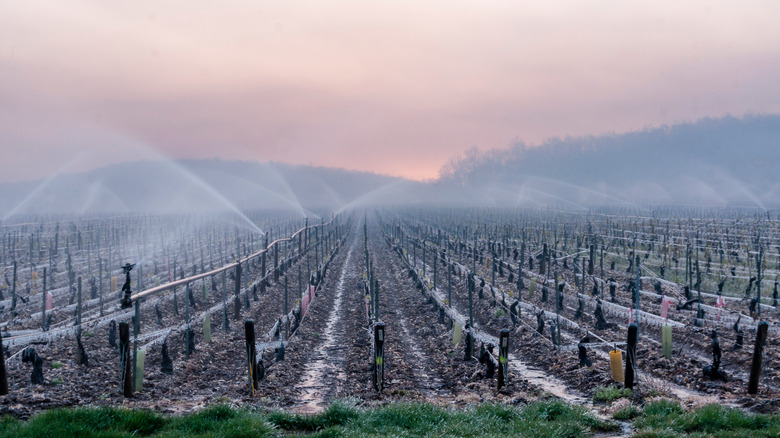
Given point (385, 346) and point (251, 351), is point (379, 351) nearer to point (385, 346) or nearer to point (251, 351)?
point (251, 351)

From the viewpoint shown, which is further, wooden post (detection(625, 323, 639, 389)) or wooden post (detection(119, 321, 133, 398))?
wooden post (detection(625, 323, 639, 389))

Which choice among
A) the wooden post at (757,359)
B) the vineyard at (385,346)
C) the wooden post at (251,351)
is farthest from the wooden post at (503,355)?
the wooden post at (251,351)

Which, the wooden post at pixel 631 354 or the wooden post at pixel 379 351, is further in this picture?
the wooden post at pixel 379 351

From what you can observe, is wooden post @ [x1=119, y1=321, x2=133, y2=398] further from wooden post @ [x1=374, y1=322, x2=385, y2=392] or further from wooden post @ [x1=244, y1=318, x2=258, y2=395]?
wooden post @ [x1=374, y1=322, x2=385, y2=392]

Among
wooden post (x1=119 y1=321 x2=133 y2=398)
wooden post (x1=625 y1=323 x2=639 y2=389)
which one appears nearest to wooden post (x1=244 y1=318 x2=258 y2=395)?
wooden post (x1=119 y1=321 x2=133 y2=398)

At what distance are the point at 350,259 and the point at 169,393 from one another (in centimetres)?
2460

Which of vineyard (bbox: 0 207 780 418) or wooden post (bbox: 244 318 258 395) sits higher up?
wooden post (bbox: 244 318 258 395)

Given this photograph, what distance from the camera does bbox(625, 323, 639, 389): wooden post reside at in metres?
7.68

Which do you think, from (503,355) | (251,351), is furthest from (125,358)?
(503,355)

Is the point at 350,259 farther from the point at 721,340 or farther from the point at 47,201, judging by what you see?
the point at 47,201

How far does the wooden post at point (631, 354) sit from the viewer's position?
7.68m

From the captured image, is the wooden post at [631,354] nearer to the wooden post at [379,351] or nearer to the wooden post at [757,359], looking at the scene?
the wooden post at [757,359]

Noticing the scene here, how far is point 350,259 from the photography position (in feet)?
108

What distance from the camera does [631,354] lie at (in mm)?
7691
